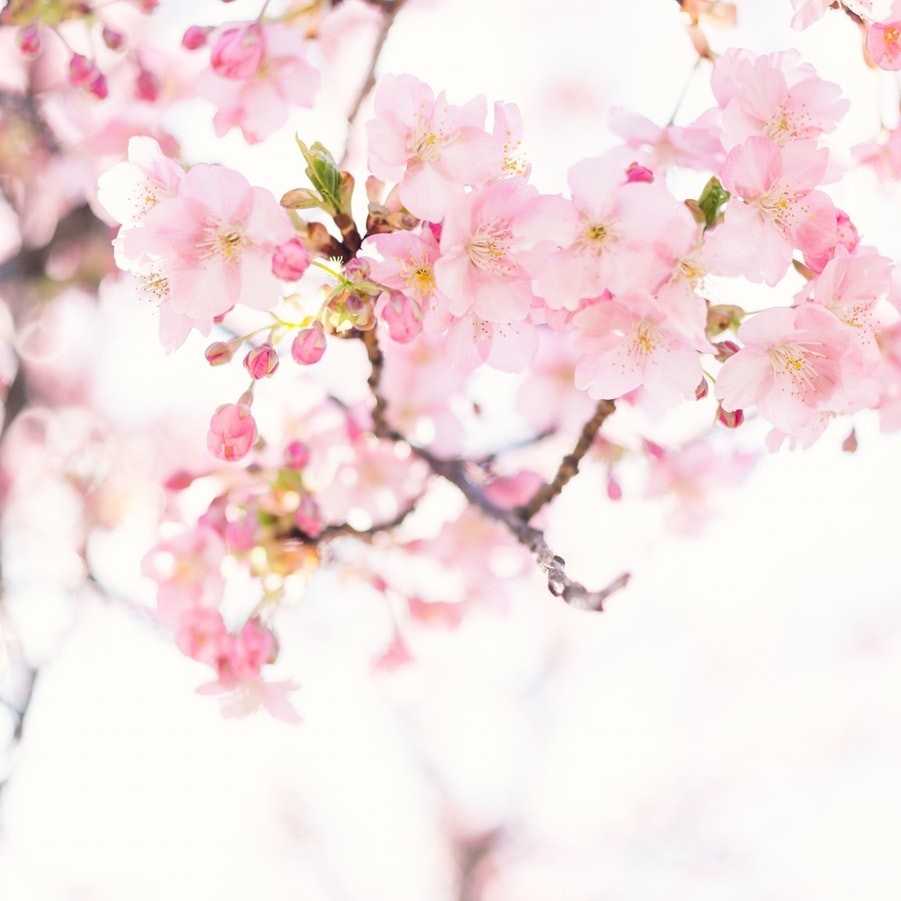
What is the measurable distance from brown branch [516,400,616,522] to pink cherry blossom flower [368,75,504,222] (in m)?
0.29

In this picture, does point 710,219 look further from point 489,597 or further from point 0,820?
point 0,820

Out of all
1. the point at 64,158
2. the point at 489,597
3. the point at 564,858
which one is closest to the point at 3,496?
the point at 64,158

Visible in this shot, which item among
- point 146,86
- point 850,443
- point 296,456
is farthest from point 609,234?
point 146,86

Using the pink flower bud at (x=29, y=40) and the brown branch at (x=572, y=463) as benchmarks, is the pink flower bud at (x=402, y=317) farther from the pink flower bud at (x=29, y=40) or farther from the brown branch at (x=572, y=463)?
the pink flower bud at (x=29, y=40)

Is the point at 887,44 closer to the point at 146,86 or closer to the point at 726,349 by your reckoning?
the point at 726,349

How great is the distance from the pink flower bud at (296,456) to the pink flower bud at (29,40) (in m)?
0.64

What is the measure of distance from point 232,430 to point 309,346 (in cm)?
14

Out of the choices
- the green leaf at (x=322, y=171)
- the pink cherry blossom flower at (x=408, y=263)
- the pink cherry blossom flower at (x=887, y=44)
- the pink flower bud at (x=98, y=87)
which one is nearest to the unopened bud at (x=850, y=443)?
the pink cherry blossom flower at (x=887, y=44)

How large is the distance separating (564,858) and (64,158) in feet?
12.2

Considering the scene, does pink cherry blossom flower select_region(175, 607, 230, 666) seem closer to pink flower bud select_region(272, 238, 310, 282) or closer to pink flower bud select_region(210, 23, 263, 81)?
pink flower bud select_region(272, 238, 310, 282)

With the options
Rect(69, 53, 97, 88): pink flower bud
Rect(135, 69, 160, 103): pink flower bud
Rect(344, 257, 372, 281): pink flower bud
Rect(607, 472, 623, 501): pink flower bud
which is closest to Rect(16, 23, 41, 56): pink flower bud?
Rect(69, 53, 97, 88): pink flower bud

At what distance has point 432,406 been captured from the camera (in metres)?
1.44

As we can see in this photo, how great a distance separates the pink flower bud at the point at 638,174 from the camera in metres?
0.69

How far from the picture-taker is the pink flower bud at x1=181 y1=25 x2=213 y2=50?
1.04 metres
